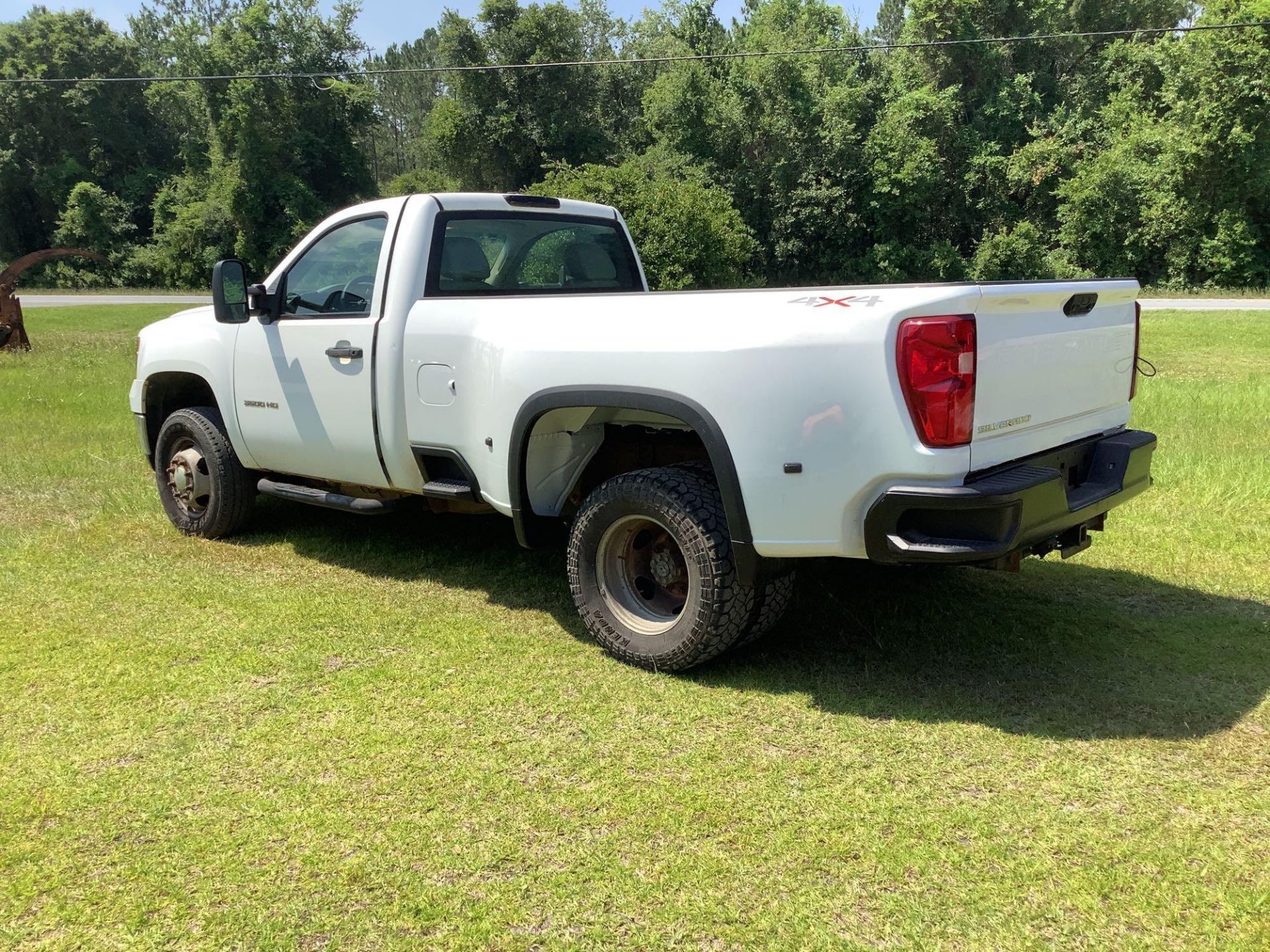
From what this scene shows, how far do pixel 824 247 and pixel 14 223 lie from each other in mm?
43117

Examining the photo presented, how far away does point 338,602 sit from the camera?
510 centimetres

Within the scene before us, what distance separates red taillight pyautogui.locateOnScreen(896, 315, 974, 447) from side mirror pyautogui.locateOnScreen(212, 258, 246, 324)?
12.0ft

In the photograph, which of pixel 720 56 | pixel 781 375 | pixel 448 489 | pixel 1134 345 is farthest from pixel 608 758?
pixel 720 56

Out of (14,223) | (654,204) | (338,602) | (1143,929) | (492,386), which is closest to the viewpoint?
(1143,929)

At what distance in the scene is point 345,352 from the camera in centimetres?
502

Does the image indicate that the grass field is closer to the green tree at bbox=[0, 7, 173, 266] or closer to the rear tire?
the rear tire

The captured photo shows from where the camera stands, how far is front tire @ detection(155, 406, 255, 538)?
6047 millimetres

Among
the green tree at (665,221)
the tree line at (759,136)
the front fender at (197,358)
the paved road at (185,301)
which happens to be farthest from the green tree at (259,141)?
the front fender at (197,358)

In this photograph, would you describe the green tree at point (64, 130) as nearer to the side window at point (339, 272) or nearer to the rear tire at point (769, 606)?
the side window at point (339, 272)

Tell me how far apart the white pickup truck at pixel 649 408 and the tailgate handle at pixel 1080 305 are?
12 mm

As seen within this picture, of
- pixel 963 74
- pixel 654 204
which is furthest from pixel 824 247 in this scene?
pixel 654 204

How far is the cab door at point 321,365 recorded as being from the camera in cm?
502

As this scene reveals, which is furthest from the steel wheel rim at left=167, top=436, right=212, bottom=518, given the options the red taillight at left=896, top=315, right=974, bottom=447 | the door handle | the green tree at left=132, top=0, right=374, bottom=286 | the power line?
the green tree at left=132, top=0, right=374, bottom=286

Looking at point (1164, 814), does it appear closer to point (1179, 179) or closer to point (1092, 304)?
point (1092, 304)
